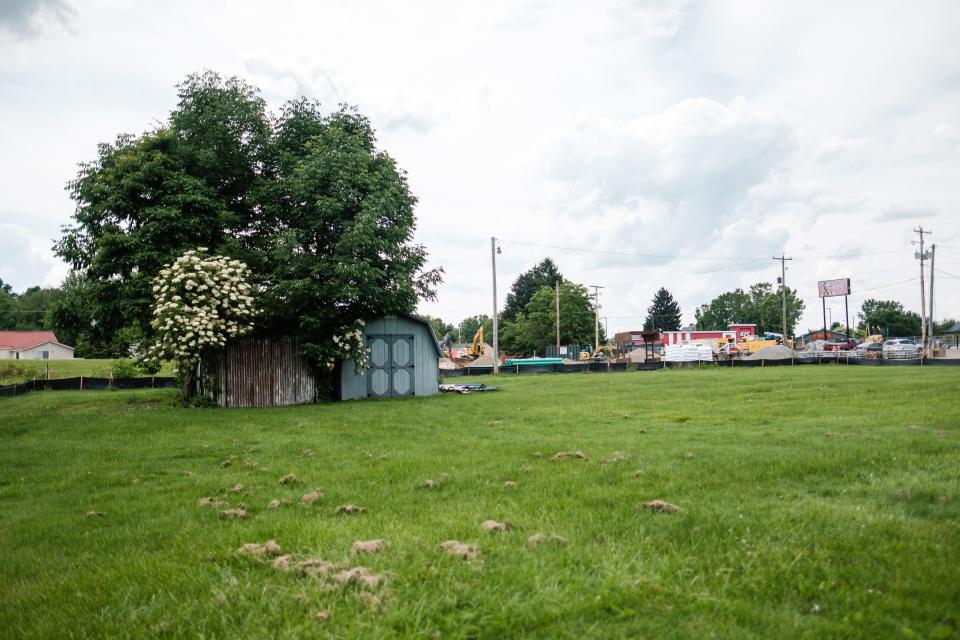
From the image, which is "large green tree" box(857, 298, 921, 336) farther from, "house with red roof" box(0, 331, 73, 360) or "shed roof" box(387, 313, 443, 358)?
"house with red roof" box(0, 331, 73, 360)

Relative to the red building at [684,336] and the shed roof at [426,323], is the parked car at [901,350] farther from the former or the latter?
the shed roof at [426,323]

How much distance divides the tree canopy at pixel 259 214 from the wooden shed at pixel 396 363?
5.50ft

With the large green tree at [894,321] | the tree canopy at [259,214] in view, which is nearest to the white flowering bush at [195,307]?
the tree canopy at [259,214]

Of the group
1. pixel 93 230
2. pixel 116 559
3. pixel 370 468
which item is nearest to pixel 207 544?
pixel 116 559

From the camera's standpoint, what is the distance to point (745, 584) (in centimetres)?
371

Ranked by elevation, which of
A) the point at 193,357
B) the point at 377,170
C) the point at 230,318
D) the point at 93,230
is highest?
the point at 377,170

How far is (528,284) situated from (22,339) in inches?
2828

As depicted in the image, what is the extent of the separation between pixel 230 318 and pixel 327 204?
475 cm

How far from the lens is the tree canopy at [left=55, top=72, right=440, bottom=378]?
1897cm

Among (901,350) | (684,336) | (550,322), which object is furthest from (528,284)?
(901,350)

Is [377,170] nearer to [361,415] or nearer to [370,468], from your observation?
[361,415]

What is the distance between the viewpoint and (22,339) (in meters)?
84.2

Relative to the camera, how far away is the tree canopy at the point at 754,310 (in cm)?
12031

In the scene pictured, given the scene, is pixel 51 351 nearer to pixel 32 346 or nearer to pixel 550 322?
pixel 32 346
